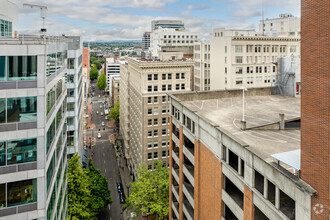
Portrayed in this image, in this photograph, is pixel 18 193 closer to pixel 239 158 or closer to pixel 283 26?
pixel 239 158

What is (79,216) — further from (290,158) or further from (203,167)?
(290,158)

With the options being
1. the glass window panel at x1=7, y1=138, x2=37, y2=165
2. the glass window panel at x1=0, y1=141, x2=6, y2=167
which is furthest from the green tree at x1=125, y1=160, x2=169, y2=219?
the glass window panel at x1=0, y1=141, x2=6, y2=167

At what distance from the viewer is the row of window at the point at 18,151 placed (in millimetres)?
21391

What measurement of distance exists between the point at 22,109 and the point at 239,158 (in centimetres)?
1733

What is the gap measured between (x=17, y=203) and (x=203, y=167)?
17644 mm

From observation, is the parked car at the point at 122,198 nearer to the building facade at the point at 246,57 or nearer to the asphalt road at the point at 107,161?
the asphalt road at the point at 107,161

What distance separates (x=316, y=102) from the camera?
1482 cm

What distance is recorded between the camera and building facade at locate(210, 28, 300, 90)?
7875 centimetres

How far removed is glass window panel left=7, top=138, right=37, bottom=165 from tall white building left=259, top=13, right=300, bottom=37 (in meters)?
99.3

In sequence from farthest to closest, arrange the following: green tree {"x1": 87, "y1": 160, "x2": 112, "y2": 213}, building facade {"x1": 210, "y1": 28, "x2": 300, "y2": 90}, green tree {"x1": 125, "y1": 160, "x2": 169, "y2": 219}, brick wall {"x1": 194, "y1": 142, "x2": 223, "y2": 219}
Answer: building facade {"x1": 210, "y1": 28, "x2": 300, "y2": 90}
green tree {"x1": 87, "y1": 160, "x2": 112, "y2": 213}
green tree {"x1": 125, "y1": 160, "x2": 169, "y2": 219}
brick wall {"x1": 194, "y1": 142, "x2": 223, "y2": 219}

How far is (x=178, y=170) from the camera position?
40.8 m

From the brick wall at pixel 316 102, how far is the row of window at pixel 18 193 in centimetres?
2015

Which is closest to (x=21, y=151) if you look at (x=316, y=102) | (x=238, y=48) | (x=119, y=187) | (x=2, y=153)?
(x=2, y=153)

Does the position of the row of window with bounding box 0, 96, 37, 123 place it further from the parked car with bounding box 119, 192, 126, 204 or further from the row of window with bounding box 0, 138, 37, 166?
the parked car with bounding box 119, 192, 126, 204
